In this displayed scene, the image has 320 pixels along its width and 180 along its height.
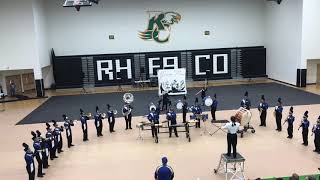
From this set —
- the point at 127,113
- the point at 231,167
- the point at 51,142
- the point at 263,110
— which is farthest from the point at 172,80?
the point at 231,167

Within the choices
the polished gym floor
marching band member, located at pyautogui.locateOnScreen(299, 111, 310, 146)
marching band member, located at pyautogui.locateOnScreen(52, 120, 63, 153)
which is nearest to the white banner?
the polished gym floor

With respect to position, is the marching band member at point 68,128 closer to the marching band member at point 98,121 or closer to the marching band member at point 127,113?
the marching band member at point 98,121

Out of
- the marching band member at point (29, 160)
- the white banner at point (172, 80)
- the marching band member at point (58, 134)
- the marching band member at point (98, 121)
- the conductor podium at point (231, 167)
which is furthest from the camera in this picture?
the white banner at point (172, 80)

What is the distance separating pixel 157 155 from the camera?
13031 mm

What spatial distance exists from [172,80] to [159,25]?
730 cm

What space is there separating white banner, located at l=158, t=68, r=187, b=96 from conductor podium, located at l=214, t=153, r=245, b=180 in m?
12.6

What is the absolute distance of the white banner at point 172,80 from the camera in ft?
77.9

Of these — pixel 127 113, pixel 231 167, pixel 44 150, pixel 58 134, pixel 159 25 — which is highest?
pixel 159 25

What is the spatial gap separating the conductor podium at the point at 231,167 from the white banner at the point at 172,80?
41.4 feet

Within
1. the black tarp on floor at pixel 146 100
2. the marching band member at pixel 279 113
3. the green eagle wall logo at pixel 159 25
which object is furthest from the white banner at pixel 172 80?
the marching band member at pixel 279 113

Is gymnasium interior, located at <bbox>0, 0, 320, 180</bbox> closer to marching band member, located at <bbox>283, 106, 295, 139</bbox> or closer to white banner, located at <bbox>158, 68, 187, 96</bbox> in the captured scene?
white banner, located at <bbox>158, 68, 187, 96</bbox>

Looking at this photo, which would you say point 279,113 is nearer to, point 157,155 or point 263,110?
point 263,110

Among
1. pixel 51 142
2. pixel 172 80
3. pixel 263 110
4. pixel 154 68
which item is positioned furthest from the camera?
pixel 154 68

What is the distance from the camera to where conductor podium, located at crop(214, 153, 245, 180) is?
10431mm
